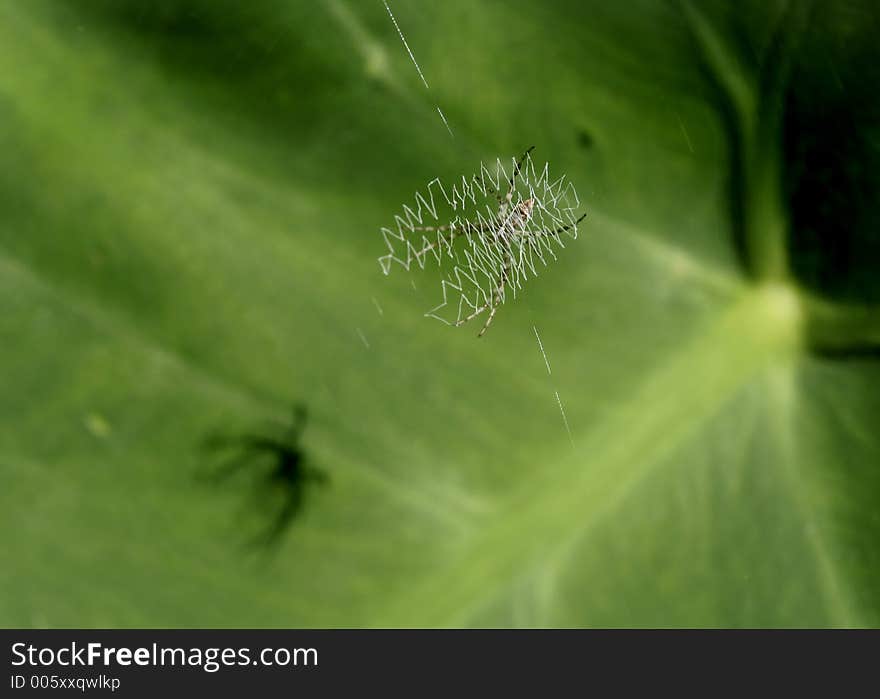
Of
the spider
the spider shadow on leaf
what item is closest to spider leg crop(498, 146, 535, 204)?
the spider

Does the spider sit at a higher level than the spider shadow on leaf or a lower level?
higher

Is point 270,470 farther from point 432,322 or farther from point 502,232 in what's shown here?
point 502,232

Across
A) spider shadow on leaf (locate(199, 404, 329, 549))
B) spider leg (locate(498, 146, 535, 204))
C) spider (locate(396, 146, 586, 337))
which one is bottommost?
spider shadow on leaf (locate(199, 404, 329, 549))

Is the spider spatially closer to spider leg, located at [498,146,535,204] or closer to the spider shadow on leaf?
spider leg, located at [498,146,535,204]

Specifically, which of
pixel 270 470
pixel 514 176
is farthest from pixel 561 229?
pixel 270 470

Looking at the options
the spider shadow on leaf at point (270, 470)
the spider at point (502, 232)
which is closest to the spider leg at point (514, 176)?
the spider at point (502, 232)
